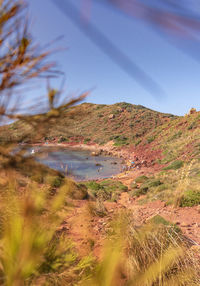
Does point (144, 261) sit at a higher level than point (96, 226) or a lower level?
higher

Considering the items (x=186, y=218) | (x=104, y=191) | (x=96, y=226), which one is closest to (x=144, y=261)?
(x=96, y=226)

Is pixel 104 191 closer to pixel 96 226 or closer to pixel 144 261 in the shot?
pixel 96 226

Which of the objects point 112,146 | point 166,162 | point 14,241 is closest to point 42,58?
point 14,241

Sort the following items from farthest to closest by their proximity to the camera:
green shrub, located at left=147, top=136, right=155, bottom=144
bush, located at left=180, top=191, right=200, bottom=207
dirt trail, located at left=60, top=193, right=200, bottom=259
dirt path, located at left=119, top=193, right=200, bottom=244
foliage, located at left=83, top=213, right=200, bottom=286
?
green shrub, located at left=147, top=136, right=155, bottom=144 < bush, located at left=180, top=191, right=200, bottom=207 < dirt path, located at left=119, top=193, right=200, bottom=244 < dirt trail, located at left=60, top=193, right=200, bottom=259 < foliage, located at left=83, top=213, right=200, bottom=286

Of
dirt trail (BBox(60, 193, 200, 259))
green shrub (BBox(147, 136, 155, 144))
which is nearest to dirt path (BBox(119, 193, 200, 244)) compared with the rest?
dirt trail (BBox(60, 193, 200, 259))

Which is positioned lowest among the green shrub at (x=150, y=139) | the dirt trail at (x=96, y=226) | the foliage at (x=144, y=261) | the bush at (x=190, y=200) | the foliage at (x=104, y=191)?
the foliage at (x=104, y=191)

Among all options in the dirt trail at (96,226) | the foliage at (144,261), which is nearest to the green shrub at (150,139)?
the dirt trail at (96,226)

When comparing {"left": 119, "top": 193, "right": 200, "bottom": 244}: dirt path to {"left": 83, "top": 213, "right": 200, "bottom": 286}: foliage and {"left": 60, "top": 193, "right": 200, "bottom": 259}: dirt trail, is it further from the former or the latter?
{"left": 83, "top": 213, "right": 200, "bottom": 286}: foliage

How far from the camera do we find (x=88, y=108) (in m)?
1.25

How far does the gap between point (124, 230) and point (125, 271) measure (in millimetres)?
431

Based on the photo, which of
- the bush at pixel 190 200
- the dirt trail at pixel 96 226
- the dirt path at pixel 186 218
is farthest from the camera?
the bush at pixel 190 200

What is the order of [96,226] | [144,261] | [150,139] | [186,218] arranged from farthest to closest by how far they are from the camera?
[150,139], [186,218], [96,226], [144,261]

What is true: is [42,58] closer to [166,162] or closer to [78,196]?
[78,196]

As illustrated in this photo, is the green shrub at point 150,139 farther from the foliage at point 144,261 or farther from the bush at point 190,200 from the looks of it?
the foliage at point 144,261
